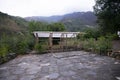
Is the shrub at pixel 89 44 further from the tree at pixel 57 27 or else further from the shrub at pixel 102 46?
the tree at pixel 57 27

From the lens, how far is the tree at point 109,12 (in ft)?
25.4

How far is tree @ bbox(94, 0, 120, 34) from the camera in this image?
7.74 meters

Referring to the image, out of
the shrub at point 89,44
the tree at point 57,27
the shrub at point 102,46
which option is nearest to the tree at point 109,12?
the shrub at point 102,46

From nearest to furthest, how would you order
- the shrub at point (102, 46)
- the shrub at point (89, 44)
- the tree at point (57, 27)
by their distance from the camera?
the shrub at point (102, 46) < the shrub at point (89, 44) < the tree at point (57, 27)

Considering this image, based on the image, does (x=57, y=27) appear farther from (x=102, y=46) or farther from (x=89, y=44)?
(x=102, y=46)

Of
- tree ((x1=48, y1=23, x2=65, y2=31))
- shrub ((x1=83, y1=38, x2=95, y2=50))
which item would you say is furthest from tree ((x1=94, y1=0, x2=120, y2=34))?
tree ((x1=48, y1=23, x2=65, y2=31))

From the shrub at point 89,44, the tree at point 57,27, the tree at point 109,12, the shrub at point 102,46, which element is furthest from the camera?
the tree at point 57,27

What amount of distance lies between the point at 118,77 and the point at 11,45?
283 inches

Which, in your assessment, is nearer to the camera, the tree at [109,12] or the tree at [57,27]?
the tree at [109,12]

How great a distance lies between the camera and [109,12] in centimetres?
802

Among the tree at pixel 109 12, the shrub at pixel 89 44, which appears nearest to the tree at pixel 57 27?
the shrub at pixel 89 44

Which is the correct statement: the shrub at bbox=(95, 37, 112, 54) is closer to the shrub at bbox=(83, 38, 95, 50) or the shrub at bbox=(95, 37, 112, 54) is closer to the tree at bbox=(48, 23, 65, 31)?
the shrub at bbox=(83, 38, 95, 50)

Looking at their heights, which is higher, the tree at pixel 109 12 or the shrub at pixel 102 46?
the tree at pixel 109 12

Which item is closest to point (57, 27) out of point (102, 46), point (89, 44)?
point (89, 44)
